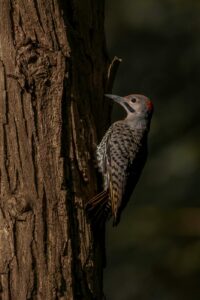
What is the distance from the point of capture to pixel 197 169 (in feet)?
32.6

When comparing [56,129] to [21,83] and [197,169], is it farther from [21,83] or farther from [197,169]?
[197,169]

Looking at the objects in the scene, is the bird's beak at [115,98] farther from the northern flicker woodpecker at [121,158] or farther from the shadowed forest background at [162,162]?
the shadowed forest background at [162,162]

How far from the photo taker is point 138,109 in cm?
677

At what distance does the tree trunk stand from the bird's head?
148cm

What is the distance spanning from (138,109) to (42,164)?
1.97 m

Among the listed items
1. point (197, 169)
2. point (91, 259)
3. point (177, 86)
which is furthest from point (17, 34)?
point (177, 86)

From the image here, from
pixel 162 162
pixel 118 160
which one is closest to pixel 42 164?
pixel 118 160

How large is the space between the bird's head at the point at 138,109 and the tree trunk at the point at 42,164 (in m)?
1.48

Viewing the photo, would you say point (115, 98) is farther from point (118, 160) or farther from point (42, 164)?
point (42, 164)

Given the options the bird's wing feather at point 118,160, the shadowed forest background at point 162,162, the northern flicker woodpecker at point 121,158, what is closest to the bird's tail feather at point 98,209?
the northern flicker woodpecker at point 121,158

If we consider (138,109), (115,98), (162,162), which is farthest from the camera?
(162,162)

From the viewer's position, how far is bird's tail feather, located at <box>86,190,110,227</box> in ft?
17.2

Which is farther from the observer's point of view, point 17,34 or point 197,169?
point 197,169

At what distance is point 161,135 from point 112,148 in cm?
430
